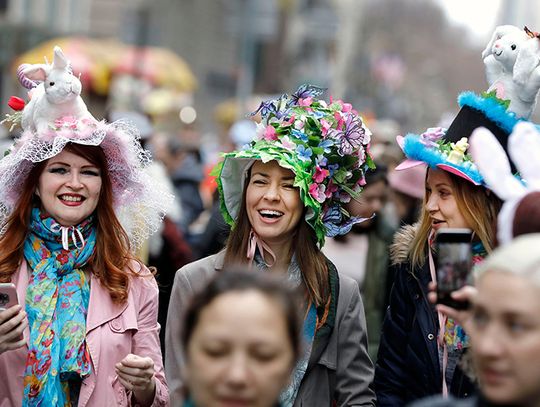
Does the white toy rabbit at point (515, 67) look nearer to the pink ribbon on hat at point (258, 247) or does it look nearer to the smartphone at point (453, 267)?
the pink ribbon on hat at point (258, 247)

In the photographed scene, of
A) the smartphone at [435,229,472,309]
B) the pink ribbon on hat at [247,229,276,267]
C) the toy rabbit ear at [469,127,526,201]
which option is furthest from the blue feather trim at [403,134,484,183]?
the toy rabbit ear at [469,127,526,201]

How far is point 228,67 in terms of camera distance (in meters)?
51.0

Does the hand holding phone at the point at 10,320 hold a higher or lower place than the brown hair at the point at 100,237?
lower

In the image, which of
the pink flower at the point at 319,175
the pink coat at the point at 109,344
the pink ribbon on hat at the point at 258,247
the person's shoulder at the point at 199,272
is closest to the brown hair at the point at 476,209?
the pink flower at the point at 319,175

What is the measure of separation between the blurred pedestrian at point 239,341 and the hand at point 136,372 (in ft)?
4.93

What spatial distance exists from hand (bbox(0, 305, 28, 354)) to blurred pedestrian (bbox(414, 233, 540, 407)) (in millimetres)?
2133

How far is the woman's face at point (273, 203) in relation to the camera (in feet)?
17.3

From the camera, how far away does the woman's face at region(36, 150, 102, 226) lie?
514 centimetres

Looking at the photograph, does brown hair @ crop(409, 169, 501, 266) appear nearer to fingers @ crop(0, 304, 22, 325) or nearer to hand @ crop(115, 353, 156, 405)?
hand @ crop(115, 353, 156, 405)

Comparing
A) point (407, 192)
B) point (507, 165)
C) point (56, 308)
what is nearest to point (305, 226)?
point (56, 308)

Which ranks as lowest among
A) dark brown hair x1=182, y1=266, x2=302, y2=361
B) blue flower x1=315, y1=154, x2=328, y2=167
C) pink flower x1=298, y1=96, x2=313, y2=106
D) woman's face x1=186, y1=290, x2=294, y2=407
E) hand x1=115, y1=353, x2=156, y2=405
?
hand x1=115, y1=353, x2=156, y2=405

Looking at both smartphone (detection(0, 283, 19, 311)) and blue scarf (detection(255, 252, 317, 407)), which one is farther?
blue scarf (detection(255, 252, 317, 407))

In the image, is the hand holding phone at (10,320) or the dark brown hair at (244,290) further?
the hand holding phone at (10,320)

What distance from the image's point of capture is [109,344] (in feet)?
16.5
